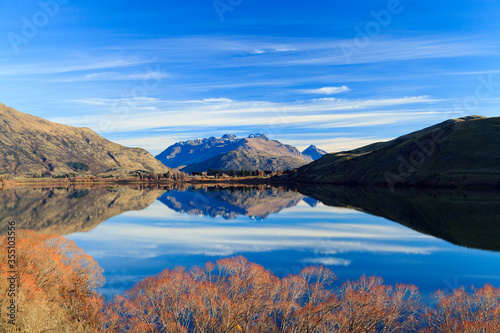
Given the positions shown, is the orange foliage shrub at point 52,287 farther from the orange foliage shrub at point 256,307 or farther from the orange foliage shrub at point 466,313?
the orange foliage shrub at point 466,313

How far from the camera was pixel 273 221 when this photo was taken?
342ft

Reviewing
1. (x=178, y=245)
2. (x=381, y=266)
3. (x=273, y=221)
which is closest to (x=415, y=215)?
(x=273, y=221)

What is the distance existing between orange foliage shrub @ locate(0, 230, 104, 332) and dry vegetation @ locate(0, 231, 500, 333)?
10 centimetres

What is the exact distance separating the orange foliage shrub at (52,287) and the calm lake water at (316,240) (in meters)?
4.02

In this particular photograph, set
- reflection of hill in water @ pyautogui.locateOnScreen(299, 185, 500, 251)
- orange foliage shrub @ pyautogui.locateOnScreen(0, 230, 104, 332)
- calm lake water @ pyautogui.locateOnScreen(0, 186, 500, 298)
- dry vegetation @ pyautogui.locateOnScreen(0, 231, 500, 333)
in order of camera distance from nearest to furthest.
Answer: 1. orange foliage shrub @ pyautogui.locateOnScreen(0, 230, 104, 332)
2. dry vegetation @ pyautogui.locateOnScreen(0, 231, 500, 333)
3. calm lake water @ pyautogui.locateOnScreen(0, 186, 500, 298)
4. reflection of hill in water @ pyautogui.locateOnScreen(299, 185, 500, 251)

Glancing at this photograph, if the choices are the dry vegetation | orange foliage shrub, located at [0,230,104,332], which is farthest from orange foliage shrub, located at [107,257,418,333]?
orange foliage shrub, located at [0,230,104,332]

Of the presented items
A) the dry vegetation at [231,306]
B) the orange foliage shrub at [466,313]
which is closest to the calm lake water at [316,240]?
the dry vegetation at [231,306]

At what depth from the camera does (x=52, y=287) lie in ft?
124

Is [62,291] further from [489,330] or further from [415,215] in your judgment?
[415,215]

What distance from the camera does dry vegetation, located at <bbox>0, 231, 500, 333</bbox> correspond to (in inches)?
1212

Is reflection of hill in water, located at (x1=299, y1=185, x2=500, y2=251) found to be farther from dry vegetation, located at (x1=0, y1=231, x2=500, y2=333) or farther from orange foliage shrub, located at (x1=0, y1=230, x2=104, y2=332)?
orange foliage shrub, located at (x1=0, y1=230, x2=104, y2=332)

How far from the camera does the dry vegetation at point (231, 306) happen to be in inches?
1212

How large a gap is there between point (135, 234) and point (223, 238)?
23141 mm

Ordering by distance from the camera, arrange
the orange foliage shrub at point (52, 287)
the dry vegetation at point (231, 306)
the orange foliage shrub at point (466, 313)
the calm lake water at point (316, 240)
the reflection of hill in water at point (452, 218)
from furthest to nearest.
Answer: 1. the reflection of hill in water at point (452, 218)
2. the calm lake water at point (316, 240)
3. the dry vegetation at point (231, 306)
4. the orange foliage shrub at point (52, 287)
5. the orange foliage shrub at point (466, 313)
